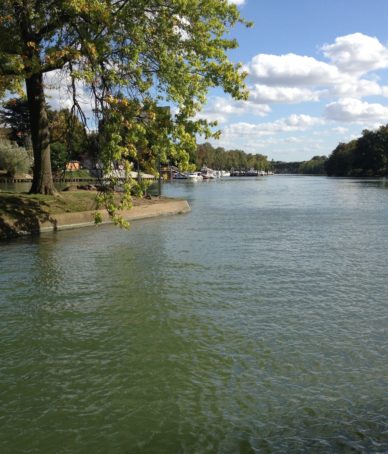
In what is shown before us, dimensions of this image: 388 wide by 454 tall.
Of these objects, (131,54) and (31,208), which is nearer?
(131,54)

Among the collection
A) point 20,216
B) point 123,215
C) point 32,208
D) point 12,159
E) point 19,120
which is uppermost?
point 19,120

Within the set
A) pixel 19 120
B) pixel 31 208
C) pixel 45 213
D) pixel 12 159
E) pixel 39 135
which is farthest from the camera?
pixel 19 120

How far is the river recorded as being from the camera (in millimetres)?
6293

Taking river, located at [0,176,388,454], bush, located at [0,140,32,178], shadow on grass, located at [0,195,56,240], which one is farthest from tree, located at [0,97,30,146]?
river, located at [0,176,388,454]

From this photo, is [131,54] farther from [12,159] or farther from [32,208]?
[12,159]

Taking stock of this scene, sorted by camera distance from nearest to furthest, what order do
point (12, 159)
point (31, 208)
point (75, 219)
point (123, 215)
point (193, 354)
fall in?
point (193, 354), point (31, 208), point (75, 219), point (123, 215), point (12, 159)

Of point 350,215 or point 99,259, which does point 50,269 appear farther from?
point 350,215

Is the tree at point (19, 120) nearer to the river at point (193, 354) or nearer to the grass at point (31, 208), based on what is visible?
the grass at point (31, 208)

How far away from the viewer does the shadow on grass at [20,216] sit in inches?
918

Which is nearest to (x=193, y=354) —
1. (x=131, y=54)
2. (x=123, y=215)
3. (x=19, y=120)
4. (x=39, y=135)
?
(x=131, y=54)

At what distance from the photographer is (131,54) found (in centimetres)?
2056

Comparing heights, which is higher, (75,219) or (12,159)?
(12,159)

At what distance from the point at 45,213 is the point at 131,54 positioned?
9.67m

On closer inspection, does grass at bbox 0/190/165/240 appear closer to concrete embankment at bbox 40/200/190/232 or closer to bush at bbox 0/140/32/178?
concrete embankment at bbox 40/200/190/232
